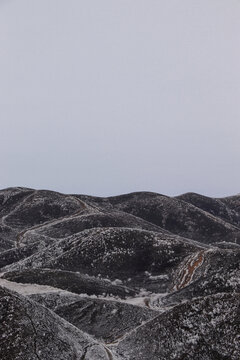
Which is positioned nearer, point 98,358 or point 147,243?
point 98,358

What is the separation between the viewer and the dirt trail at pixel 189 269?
44.1 meters

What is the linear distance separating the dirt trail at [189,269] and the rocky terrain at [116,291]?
15cm

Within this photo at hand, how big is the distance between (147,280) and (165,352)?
23.8m

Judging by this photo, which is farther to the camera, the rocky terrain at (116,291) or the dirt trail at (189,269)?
the dirt trail at (189,269)

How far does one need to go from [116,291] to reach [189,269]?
368 inches

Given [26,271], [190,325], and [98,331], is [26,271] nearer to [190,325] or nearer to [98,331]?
[98,331]

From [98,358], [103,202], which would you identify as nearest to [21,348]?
[98,358]

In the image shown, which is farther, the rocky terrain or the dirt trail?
the dirt trail

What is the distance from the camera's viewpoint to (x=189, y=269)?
46.5 metres

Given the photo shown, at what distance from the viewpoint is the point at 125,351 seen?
24594 mm

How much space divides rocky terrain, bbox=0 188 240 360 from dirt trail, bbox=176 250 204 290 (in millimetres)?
153

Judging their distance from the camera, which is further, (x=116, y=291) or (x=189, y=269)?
(x=189, y=269)

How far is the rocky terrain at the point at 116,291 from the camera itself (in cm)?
2264

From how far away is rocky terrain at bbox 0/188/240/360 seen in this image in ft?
74.3
